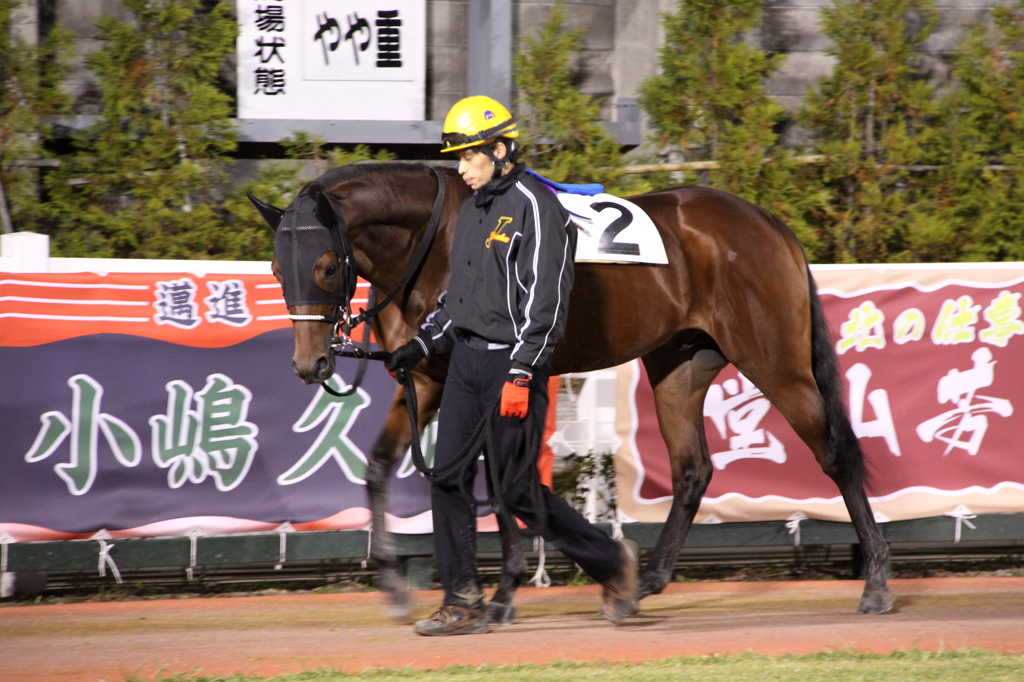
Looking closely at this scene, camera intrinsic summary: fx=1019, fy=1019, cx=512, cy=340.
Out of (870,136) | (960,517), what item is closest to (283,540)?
(960,517)

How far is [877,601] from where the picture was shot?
14.3 ft

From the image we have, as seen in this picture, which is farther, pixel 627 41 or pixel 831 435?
pixel 627 41

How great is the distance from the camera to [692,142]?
6879 mm

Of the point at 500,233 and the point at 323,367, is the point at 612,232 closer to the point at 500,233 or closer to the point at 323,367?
the point at 500,233

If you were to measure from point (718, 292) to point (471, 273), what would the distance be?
1276 mm

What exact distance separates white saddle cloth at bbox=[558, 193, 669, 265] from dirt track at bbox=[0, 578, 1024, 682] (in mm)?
1498

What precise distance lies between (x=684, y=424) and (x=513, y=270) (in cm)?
141

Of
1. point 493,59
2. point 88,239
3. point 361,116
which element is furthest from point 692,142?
point 88,239

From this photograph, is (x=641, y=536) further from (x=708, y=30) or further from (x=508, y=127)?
(x=708, y=30)

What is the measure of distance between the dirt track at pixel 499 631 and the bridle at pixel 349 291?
1009mm

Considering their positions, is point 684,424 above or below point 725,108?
below

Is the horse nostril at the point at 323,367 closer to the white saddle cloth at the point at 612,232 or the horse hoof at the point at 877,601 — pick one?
the white saddle cloth at the point at 612,232

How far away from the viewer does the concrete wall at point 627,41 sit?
846 cm

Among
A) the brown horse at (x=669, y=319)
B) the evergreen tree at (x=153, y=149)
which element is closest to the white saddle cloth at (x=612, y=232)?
the brown horse at (x=669, y=319)
